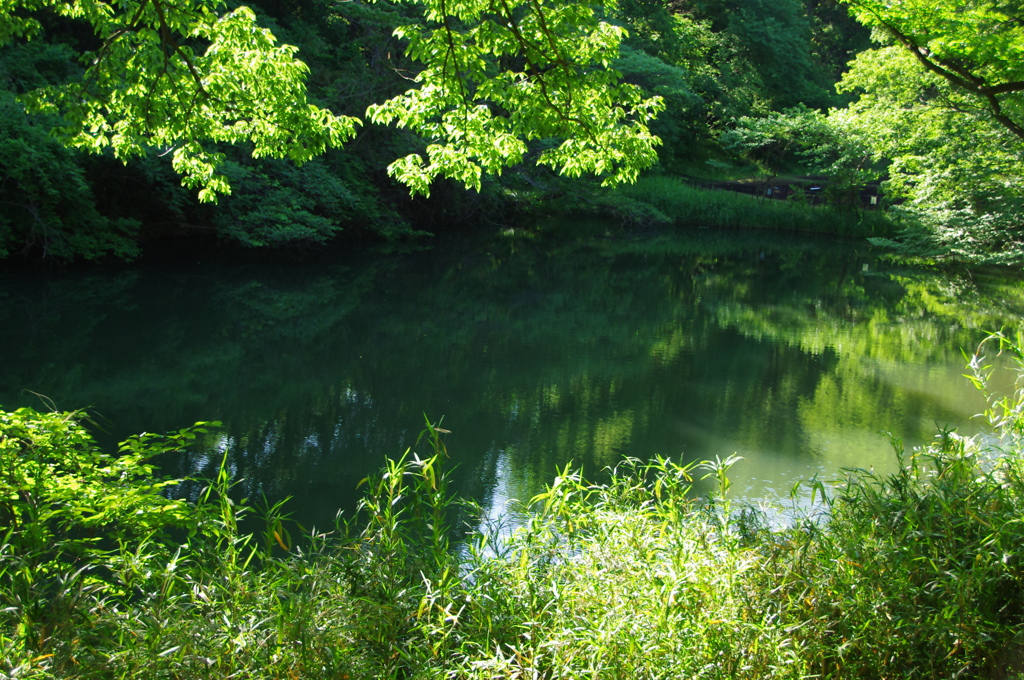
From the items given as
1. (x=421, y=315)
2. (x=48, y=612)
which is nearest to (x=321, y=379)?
(x=421, y=315)

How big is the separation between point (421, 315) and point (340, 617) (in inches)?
317

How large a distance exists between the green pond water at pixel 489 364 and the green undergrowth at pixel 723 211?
7.60 m

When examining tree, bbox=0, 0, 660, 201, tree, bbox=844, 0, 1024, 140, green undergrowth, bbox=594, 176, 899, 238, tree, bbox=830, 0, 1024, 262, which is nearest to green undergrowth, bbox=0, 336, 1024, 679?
tree, bbox=0, 0, 660, 201

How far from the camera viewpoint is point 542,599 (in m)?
2.54

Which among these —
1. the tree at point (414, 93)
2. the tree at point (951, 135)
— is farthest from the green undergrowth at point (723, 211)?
the tree at point (414, 93)

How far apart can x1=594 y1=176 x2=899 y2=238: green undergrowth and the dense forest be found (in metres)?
0.23

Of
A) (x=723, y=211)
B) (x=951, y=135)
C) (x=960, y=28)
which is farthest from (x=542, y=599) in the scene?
(x=723, y=211)

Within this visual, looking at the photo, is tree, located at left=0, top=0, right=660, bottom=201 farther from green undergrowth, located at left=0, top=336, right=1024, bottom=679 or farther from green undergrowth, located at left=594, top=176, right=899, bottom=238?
green undergrowth, located at left=594, top=176, right=899, bottom=238

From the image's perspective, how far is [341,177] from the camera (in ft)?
48.0

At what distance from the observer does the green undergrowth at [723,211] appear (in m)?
21.7

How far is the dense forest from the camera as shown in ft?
16.4

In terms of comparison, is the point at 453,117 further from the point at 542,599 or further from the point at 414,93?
the point at 542,599

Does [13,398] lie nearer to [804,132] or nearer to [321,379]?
[321,379]

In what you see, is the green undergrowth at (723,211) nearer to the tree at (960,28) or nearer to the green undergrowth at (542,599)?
the tree at (960,28)
